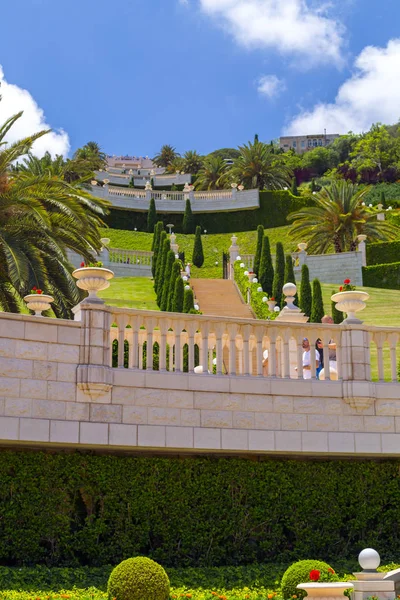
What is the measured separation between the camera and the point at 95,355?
13.2m

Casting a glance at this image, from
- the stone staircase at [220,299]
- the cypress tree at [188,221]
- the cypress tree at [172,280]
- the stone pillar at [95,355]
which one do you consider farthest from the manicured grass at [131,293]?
the cypress tree at [188,221]

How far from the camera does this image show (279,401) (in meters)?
14.1

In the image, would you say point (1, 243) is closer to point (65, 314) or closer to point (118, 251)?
point (65, 314)

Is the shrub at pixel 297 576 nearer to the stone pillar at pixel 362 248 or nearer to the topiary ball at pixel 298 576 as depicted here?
the topiary ball at pixel 298 576

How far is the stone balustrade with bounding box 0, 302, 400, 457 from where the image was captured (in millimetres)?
12734

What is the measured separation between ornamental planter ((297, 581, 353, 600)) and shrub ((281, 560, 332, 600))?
0.61 m

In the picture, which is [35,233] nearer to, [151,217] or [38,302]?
[38,302]

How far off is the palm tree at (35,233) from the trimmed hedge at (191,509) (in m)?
5.41

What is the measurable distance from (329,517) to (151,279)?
109ft

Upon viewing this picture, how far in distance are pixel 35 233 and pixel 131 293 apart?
68.9 ft

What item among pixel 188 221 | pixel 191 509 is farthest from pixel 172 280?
pixel 188 221

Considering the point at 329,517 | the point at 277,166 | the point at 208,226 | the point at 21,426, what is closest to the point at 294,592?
the point at 329,517

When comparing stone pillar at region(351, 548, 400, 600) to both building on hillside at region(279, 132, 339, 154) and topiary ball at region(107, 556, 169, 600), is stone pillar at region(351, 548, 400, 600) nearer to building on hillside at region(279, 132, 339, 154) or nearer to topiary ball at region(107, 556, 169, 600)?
topiary ball at region(107, 556, 169, 600)

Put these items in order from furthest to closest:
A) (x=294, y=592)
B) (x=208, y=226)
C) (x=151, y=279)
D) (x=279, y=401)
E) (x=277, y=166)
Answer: (x=277, y=166) < (x=208, y=226) < (x=151, y=279) < (x=279, y=401) < (x=294, y=592)
